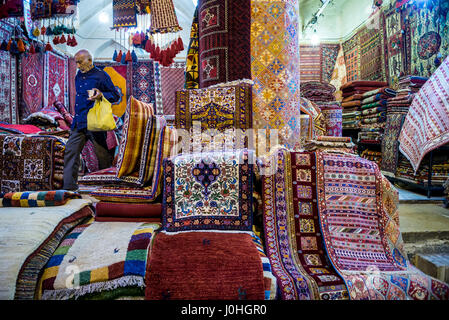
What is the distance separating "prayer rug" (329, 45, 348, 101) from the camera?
23.4ft

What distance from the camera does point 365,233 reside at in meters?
1.56

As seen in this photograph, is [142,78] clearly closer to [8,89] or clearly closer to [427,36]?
[8,89]

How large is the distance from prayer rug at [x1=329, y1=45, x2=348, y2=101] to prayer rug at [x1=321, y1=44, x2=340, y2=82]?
0.28ft

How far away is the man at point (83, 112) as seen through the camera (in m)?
2.83

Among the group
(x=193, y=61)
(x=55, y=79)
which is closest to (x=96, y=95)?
(x=193, y=61)

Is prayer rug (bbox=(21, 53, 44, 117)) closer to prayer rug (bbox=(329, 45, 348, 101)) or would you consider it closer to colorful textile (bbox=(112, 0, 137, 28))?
colorful textile (bbox=(112, 0, 137, 28))

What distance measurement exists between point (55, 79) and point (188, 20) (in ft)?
A: 16.0

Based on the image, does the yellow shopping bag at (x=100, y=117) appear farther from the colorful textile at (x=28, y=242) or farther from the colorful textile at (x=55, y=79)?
the colorful textile at (x=55, y=79)

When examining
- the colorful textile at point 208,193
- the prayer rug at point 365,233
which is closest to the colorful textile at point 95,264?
the colorful textile at point 208,193

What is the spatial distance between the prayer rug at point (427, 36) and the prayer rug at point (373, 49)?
797 millimetres

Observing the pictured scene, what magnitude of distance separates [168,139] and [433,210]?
2.50 metres

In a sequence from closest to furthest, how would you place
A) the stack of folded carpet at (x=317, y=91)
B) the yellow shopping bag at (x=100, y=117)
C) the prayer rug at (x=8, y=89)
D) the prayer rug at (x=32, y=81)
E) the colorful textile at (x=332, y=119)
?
the yellow shopping bag at (x=100, y=117)
the colorful textile at (x=332, y=119)
the stack of folded carpet at (x=317, y=91)
the prayer rug at (x=8, y=89)
the prayer rug at (x=32, y=81)

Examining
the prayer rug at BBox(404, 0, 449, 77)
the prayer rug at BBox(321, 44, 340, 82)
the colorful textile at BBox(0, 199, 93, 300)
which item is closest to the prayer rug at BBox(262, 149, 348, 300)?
the colorful textile at BBox(0, 199, 93, 300)
